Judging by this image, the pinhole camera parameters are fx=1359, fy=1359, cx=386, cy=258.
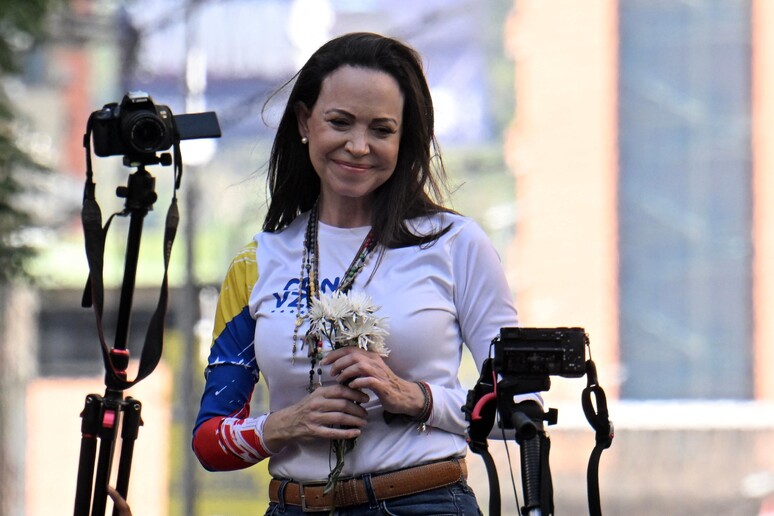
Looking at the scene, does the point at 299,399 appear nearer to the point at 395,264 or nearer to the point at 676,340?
the point at 395,264

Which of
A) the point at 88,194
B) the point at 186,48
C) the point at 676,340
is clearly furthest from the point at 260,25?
the point at 88,194

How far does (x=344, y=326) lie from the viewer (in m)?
2.13

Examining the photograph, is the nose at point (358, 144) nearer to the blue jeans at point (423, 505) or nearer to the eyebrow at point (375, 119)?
the eyebrow at point (375, 119)

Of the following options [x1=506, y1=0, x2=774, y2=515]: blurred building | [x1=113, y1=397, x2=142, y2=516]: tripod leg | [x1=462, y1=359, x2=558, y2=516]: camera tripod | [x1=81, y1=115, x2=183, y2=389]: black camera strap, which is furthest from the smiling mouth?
[x1=506, y1=0, x2=774, y2=515]: blurred building

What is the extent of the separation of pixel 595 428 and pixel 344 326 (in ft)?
1.38

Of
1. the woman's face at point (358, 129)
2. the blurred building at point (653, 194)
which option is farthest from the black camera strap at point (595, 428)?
the blurred building at point (653, 194)

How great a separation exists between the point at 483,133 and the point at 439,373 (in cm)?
827

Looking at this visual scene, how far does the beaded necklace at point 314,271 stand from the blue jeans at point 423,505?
21 cm

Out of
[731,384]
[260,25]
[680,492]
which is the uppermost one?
[260,25]

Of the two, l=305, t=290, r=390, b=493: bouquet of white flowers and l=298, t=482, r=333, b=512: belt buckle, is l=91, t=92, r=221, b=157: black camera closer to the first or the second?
l=305, t=290, r=390, b=493: bouquet of white flowers

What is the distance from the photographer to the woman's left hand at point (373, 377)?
2.10 meters

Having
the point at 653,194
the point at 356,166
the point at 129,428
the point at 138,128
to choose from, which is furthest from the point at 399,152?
the point at 653,194

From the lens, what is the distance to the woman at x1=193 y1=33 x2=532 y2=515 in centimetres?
218

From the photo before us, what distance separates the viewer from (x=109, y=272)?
9.77 metres
